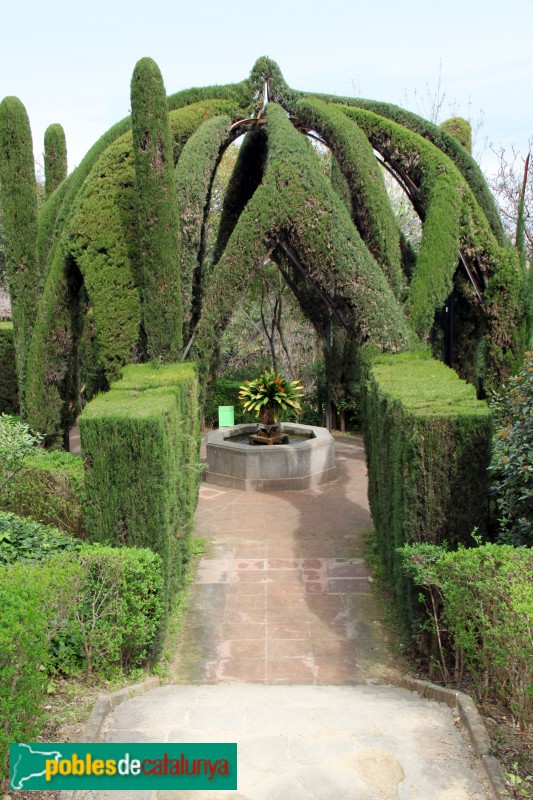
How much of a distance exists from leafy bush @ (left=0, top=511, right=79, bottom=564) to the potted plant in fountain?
17.9ft

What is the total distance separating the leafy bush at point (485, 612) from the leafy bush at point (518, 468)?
2.37 feet

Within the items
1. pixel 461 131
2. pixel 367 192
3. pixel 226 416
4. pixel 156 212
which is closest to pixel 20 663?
pixel 156 212

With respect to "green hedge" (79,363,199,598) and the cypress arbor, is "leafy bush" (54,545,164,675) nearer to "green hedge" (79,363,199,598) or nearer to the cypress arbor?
"green hedge" (79,363,199,598)

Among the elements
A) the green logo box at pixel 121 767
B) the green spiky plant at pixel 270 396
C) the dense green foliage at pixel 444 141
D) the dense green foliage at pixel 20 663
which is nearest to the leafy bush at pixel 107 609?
the dense green foliage at pixel 20 663

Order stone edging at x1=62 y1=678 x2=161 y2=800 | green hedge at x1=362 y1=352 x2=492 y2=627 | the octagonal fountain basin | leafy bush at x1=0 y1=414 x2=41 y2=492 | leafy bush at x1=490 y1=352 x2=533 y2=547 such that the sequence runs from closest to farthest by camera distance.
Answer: stone edging at x1=62 y1=678 x2=161 y2=800 < leafy bush at x1=490 y1=352 x2=533 y2=547 < green hedge at x1=362 y1=352 x2=492 y2=627 < leafy bush at x1=0 y1=414 x2=41 y2=492 < the octagonal fountain basin

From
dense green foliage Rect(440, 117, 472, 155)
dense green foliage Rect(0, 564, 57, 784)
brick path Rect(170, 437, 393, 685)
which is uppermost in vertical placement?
dense green foliage Rect(440, 117, 472, 155)

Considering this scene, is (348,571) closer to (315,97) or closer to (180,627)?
(180,627)

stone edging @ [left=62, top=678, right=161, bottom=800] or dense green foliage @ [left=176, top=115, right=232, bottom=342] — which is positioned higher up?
dense green foliage @ [left=176, top=115, right=232, bottom=342]

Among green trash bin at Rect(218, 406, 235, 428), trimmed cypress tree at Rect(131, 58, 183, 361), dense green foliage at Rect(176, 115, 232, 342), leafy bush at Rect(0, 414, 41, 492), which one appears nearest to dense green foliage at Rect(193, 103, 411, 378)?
dense green foliage at Rect(176, 115, 232, 342)

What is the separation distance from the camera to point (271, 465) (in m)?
12.0

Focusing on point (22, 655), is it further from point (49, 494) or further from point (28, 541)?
point (49, 494)

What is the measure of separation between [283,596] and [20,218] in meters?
7.13

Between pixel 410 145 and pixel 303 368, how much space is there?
36.5ft

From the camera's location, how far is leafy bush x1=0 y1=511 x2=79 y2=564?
6457mm
